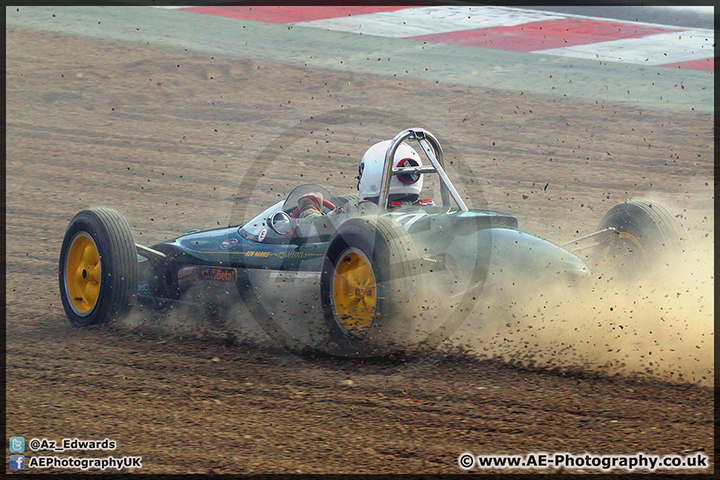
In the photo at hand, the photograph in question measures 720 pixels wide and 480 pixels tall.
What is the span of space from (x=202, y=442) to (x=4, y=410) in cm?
116

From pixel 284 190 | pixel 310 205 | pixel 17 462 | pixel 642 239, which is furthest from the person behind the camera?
pixel 284 190

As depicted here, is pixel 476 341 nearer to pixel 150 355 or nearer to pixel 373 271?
pixel 373 271

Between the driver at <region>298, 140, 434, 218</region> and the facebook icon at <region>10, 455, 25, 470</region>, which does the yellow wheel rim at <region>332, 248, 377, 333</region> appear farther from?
the facebook icon at <region>10, 455, 25, 470</region>

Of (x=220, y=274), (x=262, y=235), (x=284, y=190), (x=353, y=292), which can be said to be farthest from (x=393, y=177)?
(x=284, y=190)

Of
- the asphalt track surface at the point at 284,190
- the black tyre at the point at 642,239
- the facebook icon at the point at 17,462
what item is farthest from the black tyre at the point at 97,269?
the black tyre at the point at 642,239

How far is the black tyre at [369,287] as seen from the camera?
4.70 m

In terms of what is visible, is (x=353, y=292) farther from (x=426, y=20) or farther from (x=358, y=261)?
(x=426, y=20)

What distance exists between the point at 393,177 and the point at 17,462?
9.94 ft

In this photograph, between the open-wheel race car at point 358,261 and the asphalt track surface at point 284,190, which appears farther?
the open-wheel race car at point 358,261

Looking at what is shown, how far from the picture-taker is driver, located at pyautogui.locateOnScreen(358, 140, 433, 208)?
5832 millimetres

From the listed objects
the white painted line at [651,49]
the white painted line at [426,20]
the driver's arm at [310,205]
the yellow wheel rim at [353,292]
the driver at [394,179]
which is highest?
the white painted line at [426,20]

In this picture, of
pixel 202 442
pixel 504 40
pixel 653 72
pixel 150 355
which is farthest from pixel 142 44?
pixel 202 442

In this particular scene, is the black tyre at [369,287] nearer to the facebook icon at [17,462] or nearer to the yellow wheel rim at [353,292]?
the yellow wheel rim at [353,292]

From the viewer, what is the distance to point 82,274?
5910 mm
